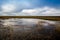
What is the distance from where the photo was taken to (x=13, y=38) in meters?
3.20

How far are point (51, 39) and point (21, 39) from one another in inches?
29.8

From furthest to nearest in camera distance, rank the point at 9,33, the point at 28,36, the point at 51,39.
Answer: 1. the point at 9,33
2. the point at 28,36
3. the point at 51,39

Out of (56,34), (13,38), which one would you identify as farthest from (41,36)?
(13,38)

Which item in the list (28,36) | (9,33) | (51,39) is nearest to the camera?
(51,39)

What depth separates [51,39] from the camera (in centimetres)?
310

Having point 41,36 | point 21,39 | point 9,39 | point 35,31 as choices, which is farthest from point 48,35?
point 9,39

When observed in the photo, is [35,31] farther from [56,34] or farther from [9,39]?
[9,39]

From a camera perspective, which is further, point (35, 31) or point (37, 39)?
point (35, 31)

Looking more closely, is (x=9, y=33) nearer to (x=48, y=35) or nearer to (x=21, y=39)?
(x=21, y=39)

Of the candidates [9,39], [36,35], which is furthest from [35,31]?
[9,39]

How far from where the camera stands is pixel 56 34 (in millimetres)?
3422

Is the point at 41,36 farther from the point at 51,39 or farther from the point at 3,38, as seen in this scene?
the point at 3,38

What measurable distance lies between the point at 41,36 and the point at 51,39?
1.09ft

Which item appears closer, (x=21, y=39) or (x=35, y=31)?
(x=21, y=39)
